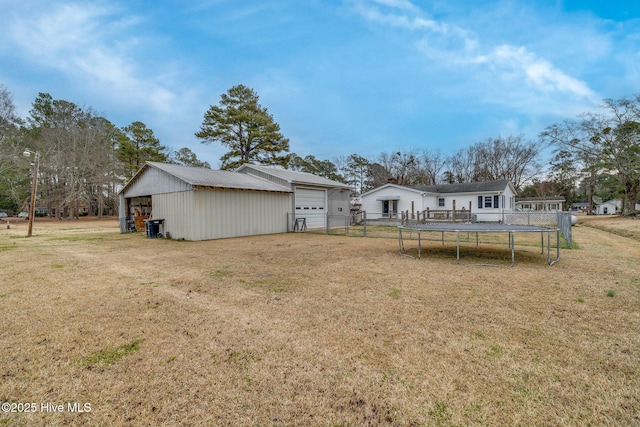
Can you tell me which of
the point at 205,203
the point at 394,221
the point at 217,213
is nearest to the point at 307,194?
the point at 217,213

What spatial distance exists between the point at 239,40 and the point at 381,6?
8.16 metres

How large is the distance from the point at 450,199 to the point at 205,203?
21677mm

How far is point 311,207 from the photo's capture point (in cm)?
1802

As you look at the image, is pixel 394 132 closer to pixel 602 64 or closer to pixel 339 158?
pixel 339 158

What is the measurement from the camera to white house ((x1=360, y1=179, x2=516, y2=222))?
Answer: 23469mm

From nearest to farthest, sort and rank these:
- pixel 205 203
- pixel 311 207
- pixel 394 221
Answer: pixel 205 203
pixel 311 207
pixel 394 221

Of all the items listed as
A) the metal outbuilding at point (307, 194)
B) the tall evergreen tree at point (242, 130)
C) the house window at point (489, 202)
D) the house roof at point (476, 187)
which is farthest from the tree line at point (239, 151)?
the metal outbuilding at point (307, 194)

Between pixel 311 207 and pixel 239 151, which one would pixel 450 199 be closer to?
→ pixel 311 207

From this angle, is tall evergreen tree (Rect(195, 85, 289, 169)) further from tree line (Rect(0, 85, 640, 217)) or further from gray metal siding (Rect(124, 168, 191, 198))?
gray metal siding (Rect(124, 168, 191, 198))

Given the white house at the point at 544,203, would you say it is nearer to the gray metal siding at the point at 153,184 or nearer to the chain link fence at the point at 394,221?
the chain link fence at the point at 394,221

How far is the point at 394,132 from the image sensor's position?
38906 mm

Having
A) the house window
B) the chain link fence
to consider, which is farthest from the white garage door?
the house window

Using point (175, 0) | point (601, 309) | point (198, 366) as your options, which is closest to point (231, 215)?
point (175, 0)

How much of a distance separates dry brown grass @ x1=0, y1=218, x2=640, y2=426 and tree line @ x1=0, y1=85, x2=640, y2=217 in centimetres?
2544
